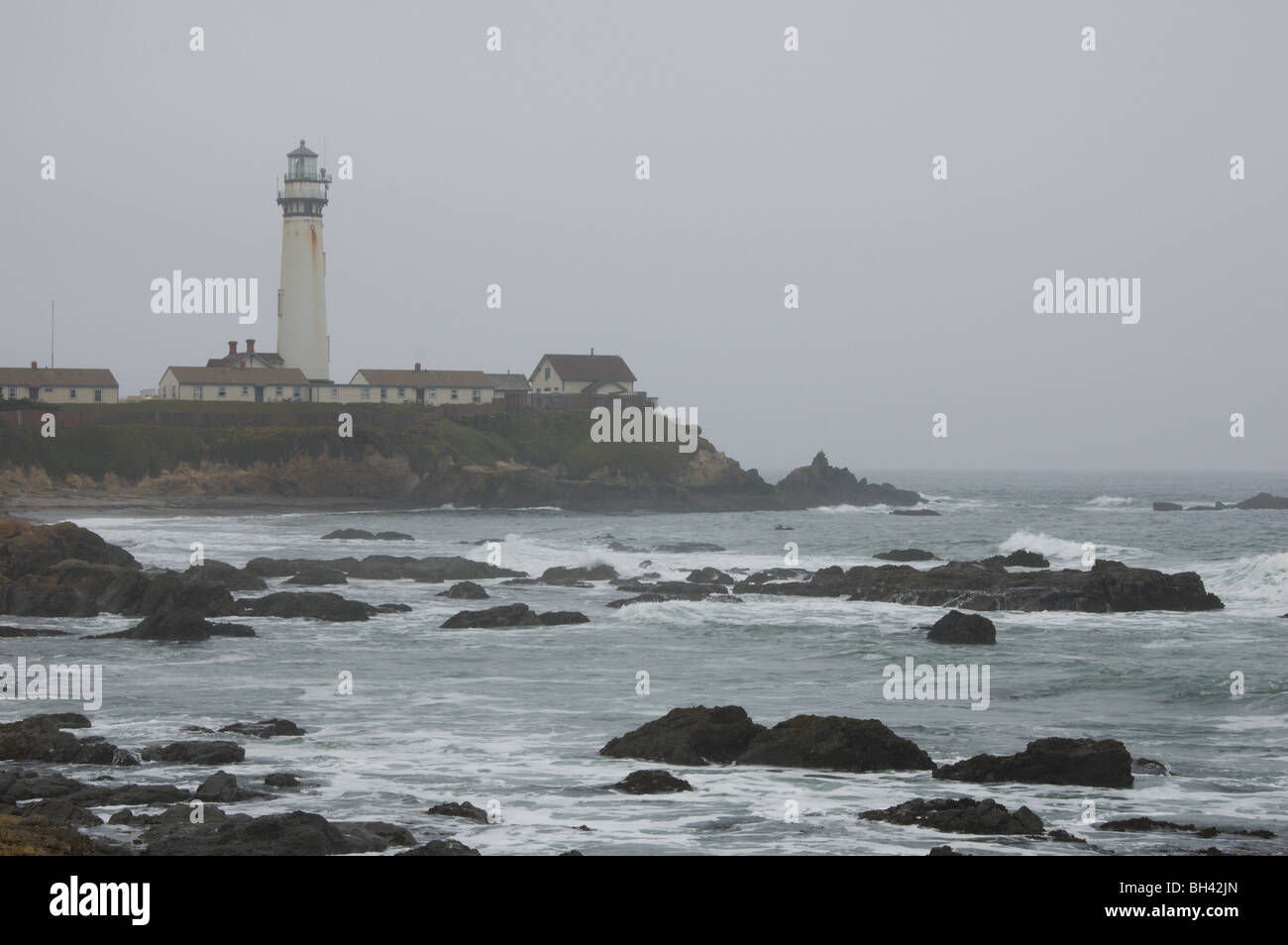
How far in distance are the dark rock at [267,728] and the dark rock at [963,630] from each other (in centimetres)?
1492

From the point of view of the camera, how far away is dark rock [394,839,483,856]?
39.7 ft

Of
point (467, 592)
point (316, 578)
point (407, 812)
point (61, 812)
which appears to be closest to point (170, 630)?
point (467, 592)

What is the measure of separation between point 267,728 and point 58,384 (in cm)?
7534

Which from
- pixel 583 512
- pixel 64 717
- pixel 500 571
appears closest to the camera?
pixel 64 717

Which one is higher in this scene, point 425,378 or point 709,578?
point 425,378

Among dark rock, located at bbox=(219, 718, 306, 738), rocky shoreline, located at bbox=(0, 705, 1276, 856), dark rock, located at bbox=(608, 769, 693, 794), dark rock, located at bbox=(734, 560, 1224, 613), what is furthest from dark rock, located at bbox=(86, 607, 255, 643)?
dark rock, located at bbox=(734, 560, 1224, 613)

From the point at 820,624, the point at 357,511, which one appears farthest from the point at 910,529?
the point at 820,624

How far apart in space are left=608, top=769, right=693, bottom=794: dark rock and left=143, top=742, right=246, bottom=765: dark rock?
479 cm

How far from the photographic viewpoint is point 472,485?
82.9 meters

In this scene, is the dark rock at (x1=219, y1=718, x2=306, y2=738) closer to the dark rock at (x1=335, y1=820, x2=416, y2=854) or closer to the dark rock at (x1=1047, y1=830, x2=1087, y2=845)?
the dark rock at (x1=335, y1=820, x2=416, y2=854)

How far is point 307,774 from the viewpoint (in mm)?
16078

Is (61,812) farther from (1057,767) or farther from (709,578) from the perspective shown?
(709,578)
